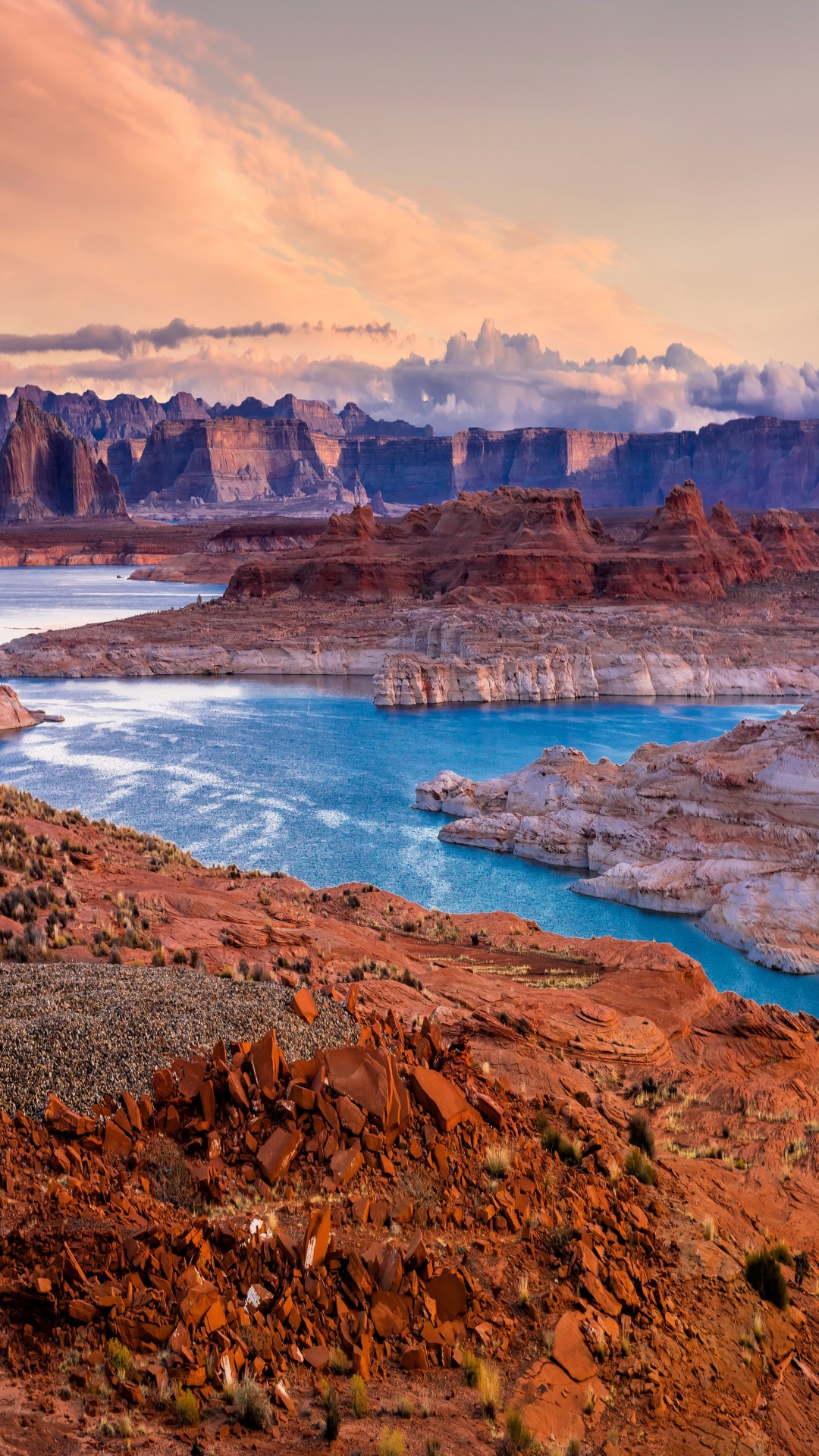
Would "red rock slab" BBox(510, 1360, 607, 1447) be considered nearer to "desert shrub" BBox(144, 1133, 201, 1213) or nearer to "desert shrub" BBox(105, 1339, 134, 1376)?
"desert shrub" BBox(105, 1339, 134, 1376)

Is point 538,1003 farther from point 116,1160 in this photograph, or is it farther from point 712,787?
point 712,787

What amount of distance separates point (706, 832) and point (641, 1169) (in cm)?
2089

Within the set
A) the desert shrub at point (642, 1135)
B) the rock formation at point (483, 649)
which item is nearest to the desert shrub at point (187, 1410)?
the desert shrub at point (642, 1135)

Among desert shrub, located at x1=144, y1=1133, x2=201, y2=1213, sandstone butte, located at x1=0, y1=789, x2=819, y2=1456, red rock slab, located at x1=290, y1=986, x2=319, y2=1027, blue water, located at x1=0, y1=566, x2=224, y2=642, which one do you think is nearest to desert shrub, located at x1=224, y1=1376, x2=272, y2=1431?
sandstone butte, located at x1=0, y1=789, x2=819, y2=1456

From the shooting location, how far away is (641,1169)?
9016mm

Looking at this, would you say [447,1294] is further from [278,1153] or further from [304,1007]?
[304,1007]

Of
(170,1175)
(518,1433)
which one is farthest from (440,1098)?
(518,1433)

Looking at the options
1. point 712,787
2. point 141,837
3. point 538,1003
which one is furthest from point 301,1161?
point 712,787

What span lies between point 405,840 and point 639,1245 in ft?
89.9

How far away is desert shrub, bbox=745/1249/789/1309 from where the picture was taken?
780 centimetres

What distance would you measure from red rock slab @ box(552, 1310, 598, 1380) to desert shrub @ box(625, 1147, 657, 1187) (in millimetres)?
2147

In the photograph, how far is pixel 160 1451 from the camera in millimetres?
5480

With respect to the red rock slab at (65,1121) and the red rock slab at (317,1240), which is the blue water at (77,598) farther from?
the red rock slab at (317,1240)

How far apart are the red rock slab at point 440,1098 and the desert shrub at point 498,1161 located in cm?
37
